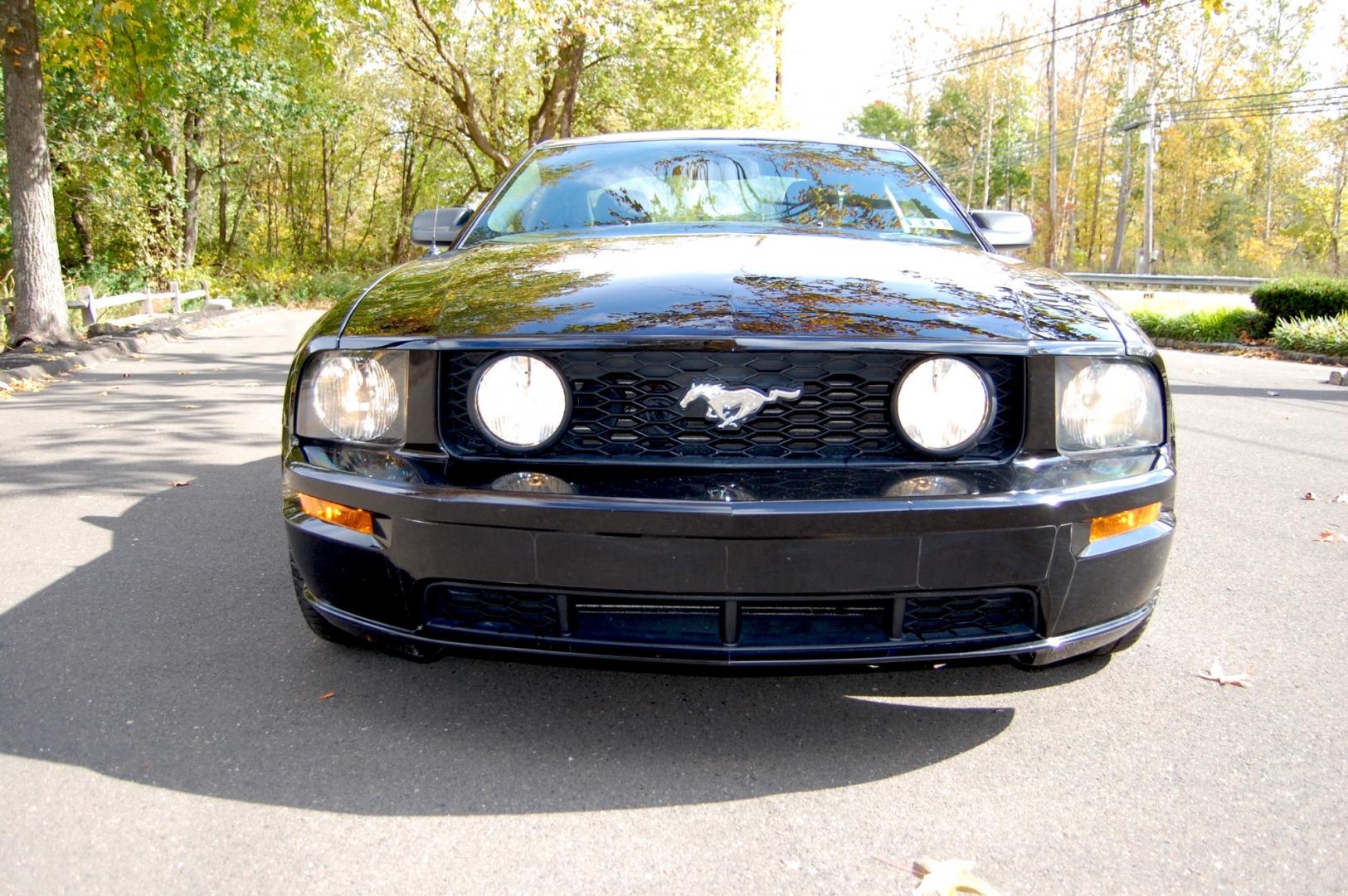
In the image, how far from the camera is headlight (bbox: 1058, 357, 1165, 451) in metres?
2.13

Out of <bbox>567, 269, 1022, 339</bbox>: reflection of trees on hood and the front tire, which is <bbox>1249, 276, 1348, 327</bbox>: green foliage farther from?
the front tire

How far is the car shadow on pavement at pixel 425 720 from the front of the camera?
215cm

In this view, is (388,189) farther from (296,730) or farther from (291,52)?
(296,730)

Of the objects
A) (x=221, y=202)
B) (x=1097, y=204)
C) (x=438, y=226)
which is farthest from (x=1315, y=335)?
(x=1097, y=204)

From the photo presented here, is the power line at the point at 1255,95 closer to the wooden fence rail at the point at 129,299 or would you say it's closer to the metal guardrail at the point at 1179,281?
the metal guardrail at the point at 1179,281

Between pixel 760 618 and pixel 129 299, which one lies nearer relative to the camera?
pixel 760 618

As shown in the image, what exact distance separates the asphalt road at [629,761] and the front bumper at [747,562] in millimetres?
308

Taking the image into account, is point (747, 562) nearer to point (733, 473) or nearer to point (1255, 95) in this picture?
point (733, 473)

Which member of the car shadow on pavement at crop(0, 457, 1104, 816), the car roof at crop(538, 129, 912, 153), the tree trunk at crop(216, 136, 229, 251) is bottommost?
the car shadow on pavement at crop(0, 457, 1104, 816)

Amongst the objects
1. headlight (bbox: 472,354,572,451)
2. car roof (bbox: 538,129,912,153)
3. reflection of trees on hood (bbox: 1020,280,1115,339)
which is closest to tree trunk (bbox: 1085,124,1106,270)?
car roof (bbox: 538,129,912,153)

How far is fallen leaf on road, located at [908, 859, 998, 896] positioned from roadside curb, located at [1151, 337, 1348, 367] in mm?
12031

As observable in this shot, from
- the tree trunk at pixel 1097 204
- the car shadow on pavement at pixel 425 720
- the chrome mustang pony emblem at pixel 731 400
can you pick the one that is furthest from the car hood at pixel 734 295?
the tree trunk at pixel 1097 204

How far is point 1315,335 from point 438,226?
1419 centimetres

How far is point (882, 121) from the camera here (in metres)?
65.7
